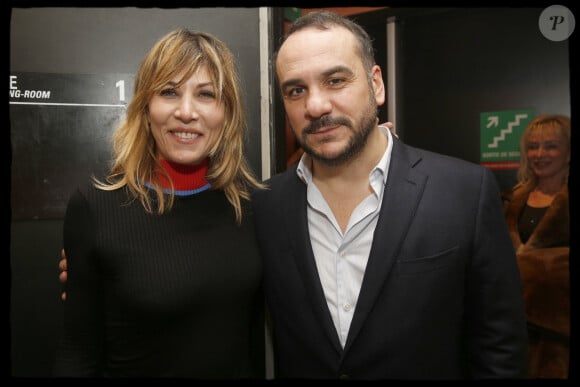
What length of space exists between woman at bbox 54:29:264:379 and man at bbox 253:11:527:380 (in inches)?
6.6

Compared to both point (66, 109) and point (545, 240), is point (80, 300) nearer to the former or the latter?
point (66, 109)

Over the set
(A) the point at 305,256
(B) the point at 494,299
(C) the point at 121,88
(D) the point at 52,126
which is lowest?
(B) the point at 494,299

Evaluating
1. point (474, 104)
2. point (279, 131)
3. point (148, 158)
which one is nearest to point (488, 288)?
point (279, 131)

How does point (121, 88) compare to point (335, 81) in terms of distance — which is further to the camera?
point (121, 88)

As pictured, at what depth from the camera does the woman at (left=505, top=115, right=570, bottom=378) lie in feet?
5.90

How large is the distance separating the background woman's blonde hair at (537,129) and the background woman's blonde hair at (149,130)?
50.2 inches

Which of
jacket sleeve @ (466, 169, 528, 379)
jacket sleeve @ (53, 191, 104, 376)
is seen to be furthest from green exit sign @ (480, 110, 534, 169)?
jacket sleeve @ (53, 191, 104, 376)

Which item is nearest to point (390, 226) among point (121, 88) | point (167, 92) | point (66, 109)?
point (167, 92)

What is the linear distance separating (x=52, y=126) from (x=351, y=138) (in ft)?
3.49

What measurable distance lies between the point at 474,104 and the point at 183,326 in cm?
174

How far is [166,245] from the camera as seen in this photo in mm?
1248

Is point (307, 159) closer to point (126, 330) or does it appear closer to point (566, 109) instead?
point (126, 330)

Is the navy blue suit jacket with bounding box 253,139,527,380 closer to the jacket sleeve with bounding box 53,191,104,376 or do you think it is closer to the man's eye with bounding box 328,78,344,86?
the man's eye with bounding box 328,78,344,86

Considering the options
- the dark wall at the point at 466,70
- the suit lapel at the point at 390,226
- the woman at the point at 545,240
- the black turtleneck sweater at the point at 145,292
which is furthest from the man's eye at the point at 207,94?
the woman at the point at 545,240
